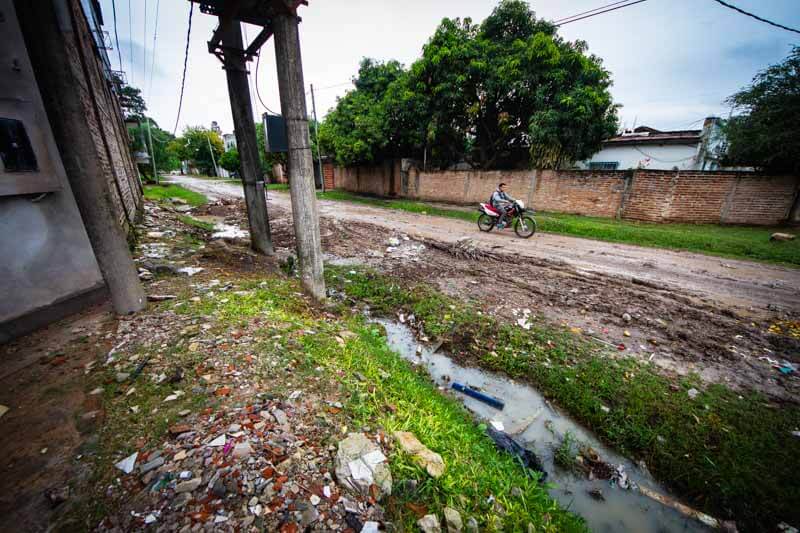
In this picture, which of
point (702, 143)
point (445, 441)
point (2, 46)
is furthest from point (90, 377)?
point (702, 143)

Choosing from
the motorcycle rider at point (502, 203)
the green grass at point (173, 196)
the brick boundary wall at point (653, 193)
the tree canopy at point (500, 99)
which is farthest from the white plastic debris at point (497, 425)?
the green grass at point (173, 196)

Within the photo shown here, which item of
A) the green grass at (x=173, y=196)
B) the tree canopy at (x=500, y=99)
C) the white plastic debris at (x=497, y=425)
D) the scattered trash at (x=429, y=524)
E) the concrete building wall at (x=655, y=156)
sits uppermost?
the tree canopy at (x=500, y=99)

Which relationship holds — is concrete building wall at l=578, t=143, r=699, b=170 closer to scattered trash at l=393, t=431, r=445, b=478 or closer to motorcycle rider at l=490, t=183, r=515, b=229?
motorcycle rider at l=490, t=183, r=515, b=229

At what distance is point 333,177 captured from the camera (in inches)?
979

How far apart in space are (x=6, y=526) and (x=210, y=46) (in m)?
6.16

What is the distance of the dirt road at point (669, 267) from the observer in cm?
453

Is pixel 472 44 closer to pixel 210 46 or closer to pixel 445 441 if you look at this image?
pixel 210 46

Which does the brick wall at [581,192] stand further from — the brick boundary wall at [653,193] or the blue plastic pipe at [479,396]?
the blue plastic pipe at [479,396]

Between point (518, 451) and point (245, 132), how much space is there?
20.2ft

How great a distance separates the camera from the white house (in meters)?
15.1

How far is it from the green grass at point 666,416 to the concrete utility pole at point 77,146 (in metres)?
3.34

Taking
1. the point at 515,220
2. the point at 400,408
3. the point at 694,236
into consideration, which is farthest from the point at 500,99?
the point at 400,408

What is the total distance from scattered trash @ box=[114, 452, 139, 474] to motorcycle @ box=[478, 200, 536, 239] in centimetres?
832

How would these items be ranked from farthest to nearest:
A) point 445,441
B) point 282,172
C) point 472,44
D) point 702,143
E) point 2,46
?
1. point 282,172
2. point 702,143
3. point 472,44
4. point 2,46
5. point 445,441
